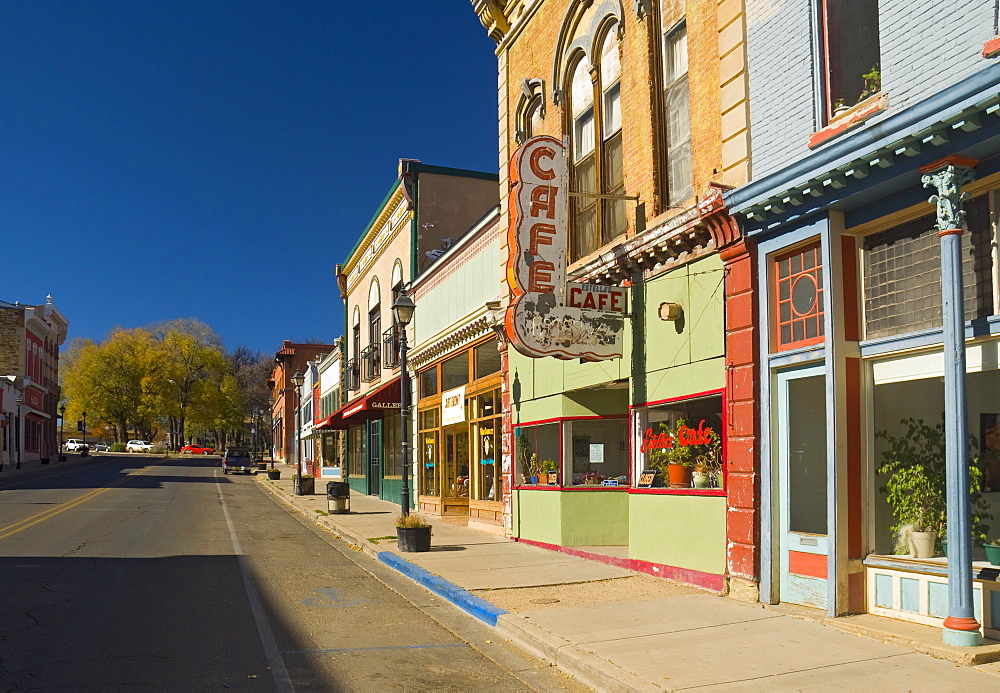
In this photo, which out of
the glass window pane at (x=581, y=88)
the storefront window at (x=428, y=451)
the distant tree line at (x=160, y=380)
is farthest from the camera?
the distant tree line at (x=160, y=380)

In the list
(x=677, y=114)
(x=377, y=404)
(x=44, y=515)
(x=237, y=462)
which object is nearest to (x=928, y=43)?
(x=677, y=114)

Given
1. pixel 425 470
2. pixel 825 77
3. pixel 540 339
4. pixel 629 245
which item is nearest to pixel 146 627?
pixel 540 339

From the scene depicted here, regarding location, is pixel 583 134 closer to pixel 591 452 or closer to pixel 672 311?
pixel 672 311

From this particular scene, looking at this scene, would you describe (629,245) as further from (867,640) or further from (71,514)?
(71,514)

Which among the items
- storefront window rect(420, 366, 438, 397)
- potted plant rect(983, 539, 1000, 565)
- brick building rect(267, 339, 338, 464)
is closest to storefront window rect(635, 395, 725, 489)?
potted plant rect(983, 539, 1000, 565)

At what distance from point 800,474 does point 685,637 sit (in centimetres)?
245

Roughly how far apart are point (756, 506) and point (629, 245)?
166 inches

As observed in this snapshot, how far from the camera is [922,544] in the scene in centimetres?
816

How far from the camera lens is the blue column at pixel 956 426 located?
6.98 m

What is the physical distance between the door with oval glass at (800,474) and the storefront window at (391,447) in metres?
19.2

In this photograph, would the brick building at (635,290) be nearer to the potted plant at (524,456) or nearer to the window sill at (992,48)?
the potted plant at (524,456)

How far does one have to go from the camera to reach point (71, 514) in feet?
73.7

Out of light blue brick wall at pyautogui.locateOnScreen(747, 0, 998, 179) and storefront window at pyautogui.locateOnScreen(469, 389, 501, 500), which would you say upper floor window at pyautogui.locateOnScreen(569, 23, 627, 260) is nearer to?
light blue brick wall at pyautogui.locateOnScreen(747, 0, 998, 179)

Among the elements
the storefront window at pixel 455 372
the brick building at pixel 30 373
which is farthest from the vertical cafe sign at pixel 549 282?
the brick building at pixel 30 373
